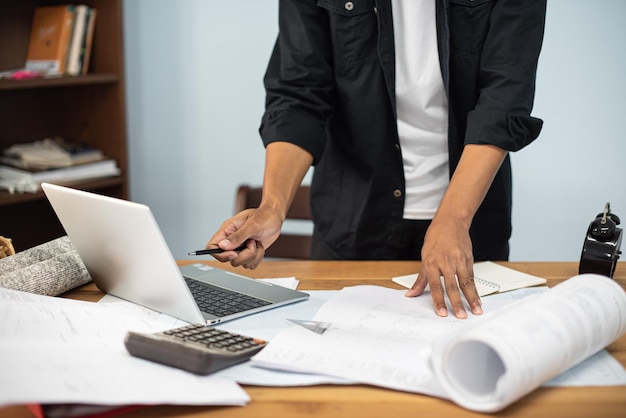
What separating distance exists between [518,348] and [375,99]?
33.2 inches

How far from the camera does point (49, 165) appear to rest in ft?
8.48

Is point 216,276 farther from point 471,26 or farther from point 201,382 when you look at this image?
point 471,26

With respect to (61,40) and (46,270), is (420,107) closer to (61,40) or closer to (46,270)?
(46,270)

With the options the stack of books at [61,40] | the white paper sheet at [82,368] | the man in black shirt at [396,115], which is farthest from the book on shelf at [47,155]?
the white paper sheet at [82,368]

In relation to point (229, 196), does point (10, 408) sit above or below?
above

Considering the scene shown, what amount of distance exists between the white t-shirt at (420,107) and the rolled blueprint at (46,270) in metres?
0.67

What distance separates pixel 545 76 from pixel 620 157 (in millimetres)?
366

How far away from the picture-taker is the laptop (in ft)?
3.34

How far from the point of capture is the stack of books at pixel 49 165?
2.51m

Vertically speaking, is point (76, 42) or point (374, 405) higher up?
point (76, 42)

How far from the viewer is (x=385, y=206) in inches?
63.3

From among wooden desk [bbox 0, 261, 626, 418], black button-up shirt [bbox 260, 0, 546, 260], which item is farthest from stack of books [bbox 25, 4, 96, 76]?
wooden desk [bbox 0, 261, 626, 418]

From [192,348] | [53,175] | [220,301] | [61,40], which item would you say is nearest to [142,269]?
[220,301]

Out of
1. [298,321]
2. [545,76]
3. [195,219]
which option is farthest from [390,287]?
[195,219]
